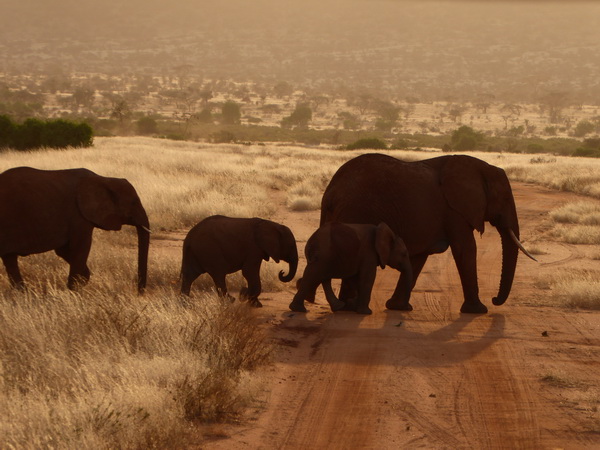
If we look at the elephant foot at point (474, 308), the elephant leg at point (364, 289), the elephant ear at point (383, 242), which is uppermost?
the elephant ear at point (383, 242)

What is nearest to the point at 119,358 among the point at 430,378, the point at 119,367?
the point at 119,367

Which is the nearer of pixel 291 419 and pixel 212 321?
pixel 291 419

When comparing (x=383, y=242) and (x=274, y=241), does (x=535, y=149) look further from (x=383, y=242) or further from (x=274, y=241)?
(x=274, y=241)

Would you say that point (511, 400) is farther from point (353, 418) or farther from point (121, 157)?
point (121, 157)

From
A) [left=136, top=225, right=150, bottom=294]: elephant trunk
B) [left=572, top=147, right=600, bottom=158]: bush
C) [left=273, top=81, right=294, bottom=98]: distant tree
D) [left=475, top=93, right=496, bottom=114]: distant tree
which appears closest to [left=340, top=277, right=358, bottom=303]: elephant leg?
[left=136, top=225, right=150, bottom=294]: elephant trunk

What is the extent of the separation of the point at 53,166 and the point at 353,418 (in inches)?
877

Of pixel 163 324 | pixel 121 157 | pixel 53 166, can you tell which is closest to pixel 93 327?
pixel 163 324

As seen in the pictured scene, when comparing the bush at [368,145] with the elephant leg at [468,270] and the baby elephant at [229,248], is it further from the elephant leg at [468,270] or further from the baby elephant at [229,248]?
the baby elephant at [229,248]

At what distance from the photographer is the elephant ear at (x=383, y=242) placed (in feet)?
39.6

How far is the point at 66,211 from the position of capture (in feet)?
38.4

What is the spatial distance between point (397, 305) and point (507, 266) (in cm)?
179

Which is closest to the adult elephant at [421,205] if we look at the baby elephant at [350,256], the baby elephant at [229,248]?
the baby elephant at [350,256]

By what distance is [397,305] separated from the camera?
13.1 meters

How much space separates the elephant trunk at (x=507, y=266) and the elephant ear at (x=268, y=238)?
3340 millimetres
